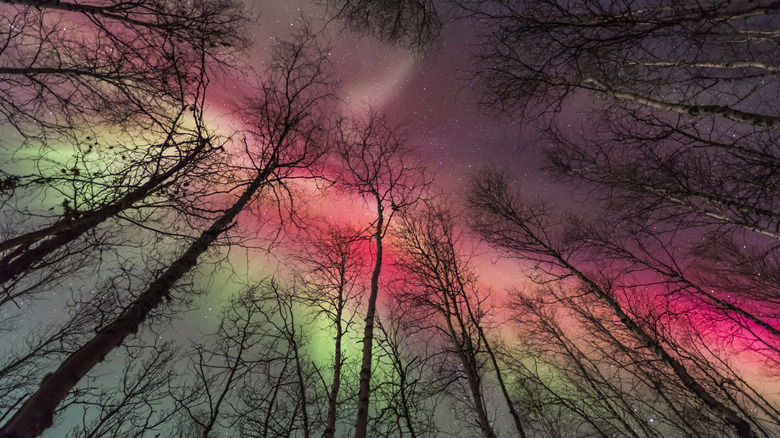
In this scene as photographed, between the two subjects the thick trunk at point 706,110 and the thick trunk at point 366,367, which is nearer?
the thick trunk at point 706,110

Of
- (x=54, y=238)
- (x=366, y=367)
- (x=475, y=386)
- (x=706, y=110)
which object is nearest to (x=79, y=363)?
(x=54, y=238)

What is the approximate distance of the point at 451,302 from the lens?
19.1ft

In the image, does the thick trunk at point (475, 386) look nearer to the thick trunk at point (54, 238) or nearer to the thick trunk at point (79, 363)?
the thick trunk at point (79, 363)

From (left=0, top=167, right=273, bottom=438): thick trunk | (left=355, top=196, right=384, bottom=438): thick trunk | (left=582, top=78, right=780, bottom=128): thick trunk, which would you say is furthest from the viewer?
(left=355, top=196, right=384, bottom=438): thick trunk

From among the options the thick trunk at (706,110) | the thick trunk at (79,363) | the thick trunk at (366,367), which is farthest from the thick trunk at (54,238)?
the thick trunk at (706,110)

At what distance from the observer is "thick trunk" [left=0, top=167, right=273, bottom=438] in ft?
5.28

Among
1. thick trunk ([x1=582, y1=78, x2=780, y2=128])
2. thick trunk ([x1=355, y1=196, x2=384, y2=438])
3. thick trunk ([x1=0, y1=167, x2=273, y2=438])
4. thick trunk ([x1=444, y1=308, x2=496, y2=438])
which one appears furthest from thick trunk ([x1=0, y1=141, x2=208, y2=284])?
thick trunk ([x1=582, y1=78, x2=780, y2=128])

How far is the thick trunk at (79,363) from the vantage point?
1610 millimetres

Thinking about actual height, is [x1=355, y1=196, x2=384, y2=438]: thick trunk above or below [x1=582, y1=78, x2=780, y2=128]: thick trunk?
below

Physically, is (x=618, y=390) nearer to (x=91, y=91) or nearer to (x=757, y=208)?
(x=757, y=208)

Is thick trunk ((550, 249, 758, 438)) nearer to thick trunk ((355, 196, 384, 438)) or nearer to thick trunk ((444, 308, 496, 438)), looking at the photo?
thick trunk ((444, 308, 496, 438))

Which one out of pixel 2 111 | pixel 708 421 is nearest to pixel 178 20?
pixel 2 111

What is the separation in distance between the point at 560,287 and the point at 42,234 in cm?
1122

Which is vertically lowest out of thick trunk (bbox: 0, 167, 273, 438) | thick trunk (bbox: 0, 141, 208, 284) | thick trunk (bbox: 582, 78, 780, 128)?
thick trunk (bbox: 0, 167, 273, 438)
